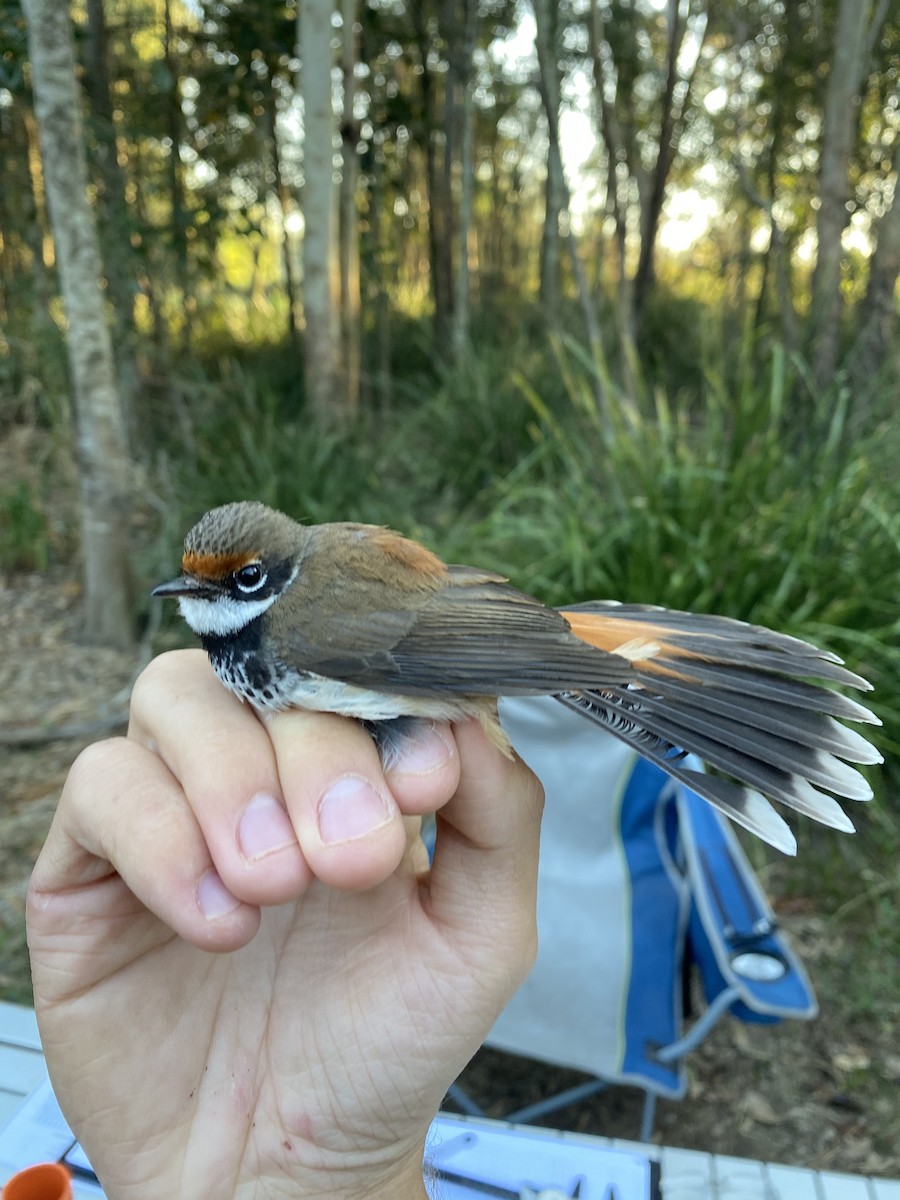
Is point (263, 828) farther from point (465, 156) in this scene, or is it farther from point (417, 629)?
point (465, 156)

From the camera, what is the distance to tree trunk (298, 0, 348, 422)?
18.3 feet

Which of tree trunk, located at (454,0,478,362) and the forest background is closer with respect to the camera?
the forest background

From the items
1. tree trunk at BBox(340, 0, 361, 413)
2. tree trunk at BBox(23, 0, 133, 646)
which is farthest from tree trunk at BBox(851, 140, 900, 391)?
tree trunk at BBox(23, 0, 133, 646)

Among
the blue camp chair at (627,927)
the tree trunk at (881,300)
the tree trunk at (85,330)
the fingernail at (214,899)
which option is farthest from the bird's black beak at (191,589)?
the tree trunk at (881,300)

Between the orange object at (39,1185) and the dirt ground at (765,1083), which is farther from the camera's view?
the dirt ground at (765,1083)

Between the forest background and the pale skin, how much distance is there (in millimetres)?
2080

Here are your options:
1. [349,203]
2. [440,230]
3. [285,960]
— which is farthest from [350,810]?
[440,230]

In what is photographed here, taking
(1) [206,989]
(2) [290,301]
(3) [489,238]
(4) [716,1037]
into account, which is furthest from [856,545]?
(3) [489,238]

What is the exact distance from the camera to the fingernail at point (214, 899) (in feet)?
3.71

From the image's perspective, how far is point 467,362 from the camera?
7461 mm

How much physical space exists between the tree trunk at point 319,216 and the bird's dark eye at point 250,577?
5024 millimetres

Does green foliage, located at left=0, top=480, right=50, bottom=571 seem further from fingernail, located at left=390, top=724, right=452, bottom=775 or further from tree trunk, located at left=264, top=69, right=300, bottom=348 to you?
fingernail, located at left=390, top=724, right=452, bottom=775

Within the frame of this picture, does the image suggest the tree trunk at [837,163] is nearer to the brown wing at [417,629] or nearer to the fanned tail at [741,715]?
the fanned tail at [741,715]

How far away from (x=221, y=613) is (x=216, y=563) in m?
0.10
